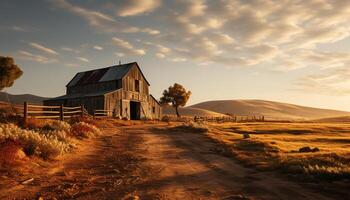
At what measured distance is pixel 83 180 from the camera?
8.91 metres

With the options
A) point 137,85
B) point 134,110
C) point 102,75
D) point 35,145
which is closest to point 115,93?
point 134,110

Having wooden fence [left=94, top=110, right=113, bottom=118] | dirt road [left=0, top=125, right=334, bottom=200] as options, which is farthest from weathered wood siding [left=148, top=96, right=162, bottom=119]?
dirt road [left=0, top=125, right=334, bottom=200]

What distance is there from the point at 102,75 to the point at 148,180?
1752 inches

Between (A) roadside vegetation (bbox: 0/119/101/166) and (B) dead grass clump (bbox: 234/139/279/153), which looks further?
(B) dead grass clump (bbox: 234/139/279/153)

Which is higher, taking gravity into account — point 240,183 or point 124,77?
point 124,77

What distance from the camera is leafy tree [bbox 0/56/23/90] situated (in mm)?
56969

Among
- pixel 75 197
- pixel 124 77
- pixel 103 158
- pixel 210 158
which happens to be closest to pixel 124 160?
A: pixel 103 158

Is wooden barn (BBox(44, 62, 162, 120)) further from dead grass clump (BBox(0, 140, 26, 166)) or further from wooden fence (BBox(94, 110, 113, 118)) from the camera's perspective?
dead grass clump (BBox(0, 140, 26, 166))

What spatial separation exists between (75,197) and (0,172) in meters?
3.21

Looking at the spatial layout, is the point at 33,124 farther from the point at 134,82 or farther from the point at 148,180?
the point at 134,82

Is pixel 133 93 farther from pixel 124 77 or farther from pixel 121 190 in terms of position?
pixel 121 190

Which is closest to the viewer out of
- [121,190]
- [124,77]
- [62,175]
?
[121,190]

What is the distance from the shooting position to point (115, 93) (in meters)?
44.9

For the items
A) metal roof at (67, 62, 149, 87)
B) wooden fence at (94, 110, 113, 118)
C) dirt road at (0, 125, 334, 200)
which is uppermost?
metal roof at (67, 62, 149, 87)
